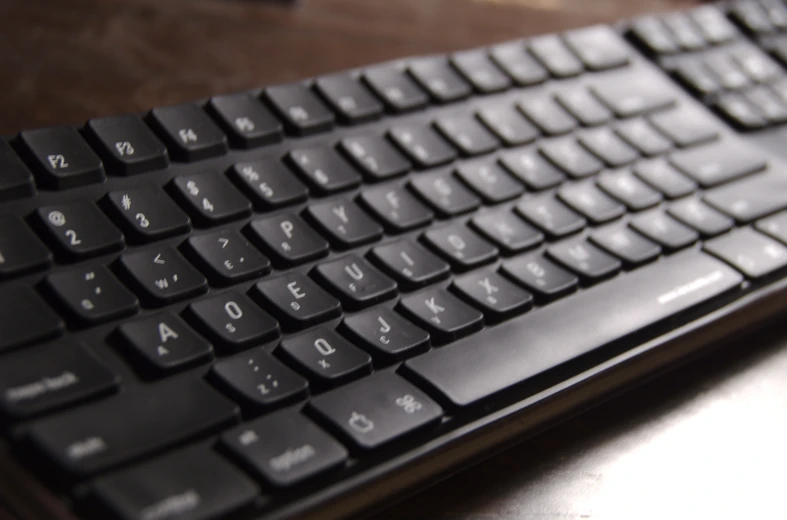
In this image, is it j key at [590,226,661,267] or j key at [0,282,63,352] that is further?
j key at [590,226,661,267]

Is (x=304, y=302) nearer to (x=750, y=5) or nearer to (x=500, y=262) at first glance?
(x=500, y=262)

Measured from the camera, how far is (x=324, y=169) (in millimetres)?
353

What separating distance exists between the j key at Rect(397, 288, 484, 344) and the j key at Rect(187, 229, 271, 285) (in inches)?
2.1

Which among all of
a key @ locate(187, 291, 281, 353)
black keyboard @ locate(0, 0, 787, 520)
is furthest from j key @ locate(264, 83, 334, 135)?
a key @ locate(187, 291, 281, 353)

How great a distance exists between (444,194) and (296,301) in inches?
3.9

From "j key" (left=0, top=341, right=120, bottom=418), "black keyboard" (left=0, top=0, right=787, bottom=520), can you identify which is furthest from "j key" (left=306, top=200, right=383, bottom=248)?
"j key" (left=0, top=341, right=120, bottom=418)

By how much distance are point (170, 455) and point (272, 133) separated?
156 mm

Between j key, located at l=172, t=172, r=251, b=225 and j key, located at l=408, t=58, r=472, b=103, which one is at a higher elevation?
j key, located at l=408, t=58, r=472, b=103

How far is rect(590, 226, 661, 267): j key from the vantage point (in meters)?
0.36

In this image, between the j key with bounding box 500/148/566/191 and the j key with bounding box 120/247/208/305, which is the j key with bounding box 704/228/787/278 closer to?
the j key with bounding box 500/148/566/191

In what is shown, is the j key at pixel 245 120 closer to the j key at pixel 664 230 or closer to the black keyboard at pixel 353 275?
the black keyboard at pixel 353 275

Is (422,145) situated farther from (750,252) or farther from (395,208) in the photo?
(750,252)

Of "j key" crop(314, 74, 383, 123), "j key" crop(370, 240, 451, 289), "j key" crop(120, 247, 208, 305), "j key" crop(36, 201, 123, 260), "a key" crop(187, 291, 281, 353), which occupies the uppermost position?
"j key" crop(314, 74, 383, 123)

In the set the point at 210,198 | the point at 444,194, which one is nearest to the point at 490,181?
the point at 444,194
